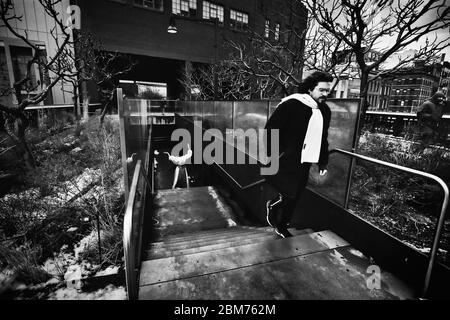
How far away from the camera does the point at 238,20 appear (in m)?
23.5

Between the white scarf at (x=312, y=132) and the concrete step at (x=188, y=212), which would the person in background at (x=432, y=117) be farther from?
the white scarf at (x=312, y=132)

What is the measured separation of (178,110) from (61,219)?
15.7 metres

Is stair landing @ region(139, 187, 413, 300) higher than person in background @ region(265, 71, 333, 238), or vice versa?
person in background @ region(265, 71, 333, 238)

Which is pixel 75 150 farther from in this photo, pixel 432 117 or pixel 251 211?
pixel 432 117

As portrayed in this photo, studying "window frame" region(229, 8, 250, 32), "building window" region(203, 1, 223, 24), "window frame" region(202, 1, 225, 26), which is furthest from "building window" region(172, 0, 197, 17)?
"window frame" region(229, 8, 250, 32)

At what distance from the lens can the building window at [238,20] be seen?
23109 mm

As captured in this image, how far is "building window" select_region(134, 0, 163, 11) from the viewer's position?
18406 millimetres

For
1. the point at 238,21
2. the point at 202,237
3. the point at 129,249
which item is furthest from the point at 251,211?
the point at 238,21

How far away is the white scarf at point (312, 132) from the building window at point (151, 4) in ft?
66.2

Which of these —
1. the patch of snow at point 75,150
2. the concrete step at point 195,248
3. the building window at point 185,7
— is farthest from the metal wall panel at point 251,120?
the building window at point 185,7

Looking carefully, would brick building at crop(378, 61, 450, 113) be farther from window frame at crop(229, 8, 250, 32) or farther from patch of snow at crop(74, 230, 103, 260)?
patch of snow at crop(74, 230, 103, 260)

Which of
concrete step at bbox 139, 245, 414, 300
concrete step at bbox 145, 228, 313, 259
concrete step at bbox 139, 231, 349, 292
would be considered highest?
concrete step at bbox 139, 231, 349, 292

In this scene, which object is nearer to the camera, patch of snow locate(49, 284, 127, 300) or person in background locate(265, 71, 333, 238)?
patch of snow locate(49, 284, 127, 300)

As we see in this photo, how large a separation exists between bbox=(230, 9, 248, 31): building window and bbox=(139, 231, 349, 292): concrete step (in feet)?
79.0
